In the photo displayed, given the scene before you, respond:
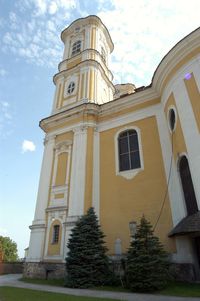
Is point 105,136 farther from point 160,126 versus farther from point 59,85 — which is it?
point 59,85

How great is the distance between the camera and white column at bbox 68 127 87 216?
14.9 meters

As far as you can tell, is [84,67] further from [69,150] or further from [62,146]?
[69,150]

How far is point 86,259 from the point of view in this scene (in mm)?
11180

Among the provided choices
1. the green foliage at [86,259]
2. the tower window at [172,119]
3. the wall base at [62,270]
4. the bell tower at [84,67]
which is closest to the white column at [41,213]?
the wall base at [62,270]

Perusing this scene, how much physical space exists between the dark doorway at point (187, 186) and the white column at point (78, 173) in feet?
20.4

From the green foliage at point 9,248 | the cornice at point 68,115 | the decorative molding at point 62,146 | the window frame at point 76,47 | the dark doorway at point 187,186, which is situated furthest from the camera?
the green foliage at point 9,248

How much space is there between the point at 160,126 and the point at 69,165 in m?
6.90

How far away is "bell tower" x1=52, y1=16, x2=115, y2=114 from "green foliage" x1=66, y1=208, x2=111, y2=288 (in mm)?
11118

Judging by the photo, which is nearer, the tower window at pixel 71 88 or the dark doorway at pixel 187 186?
the dark doorway at pixel 187 186

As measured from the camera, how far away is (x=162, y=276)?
9062 millimetres

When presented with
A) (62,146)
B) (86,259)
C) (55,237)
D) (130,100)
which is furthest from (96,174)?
(86,259)

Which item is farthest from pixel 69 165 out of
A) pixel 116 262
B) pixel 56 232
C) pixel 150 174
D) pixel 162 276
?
pixel 162 276

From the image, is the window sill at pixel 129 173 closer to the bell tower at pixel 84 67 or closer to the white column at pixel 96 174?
the white column at pixel 96 174

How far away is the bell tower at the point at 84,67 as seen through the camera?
2075 centimetres
